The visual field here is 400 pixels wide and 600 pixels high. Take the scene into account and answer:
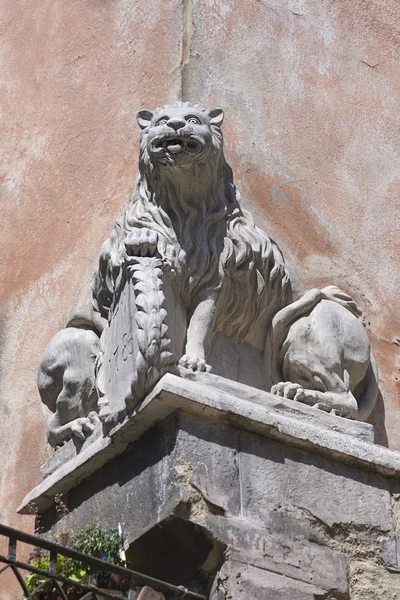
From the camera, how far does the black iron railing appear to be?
562 cm

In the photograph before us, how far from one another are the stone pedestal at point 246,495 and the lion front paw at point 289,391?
0.09 metres

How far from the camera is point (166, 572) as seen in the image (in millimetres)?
6242

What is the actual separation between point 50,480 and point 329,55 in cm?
297

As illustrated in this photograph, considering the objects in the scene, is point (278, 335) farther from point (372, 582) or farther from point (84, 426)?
point (372, 582)

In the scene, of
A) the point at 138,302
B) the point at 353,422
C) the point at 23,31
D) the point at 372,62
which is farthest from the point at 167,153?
the point at 23,31

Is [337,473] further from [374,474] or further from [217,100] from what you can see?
[217,100]

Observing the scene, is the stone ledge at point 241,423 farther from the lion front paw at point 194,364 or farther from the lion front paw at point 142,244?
the lion front paw at point 142,244

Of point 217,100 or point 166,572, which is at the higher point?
point 217,100

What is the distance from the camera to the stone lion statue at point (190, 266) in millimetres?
6672

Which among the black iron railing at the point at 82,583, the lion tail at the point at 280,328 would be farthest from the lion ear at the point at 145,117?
the black iron railing at the point at 82,583

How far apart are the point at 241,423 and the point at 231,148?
75.2 inches

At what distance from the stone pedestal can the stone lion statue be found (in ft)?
0.80

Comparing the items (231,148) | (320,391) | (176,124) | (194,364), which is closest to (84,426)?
(194,364)

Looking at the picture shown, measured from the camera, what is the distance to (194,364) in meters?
6.52
